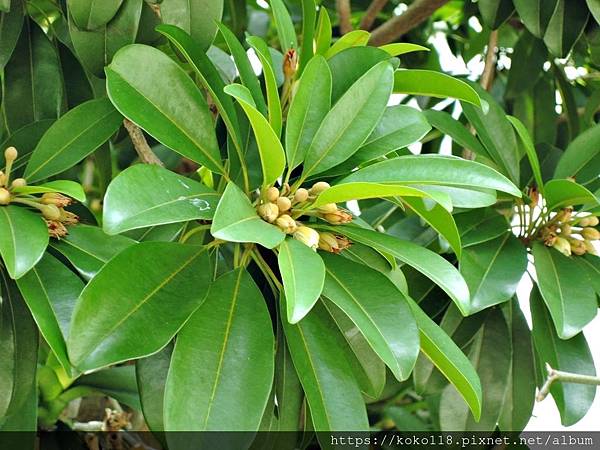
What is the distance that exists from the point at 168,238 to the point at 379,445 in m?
0.66

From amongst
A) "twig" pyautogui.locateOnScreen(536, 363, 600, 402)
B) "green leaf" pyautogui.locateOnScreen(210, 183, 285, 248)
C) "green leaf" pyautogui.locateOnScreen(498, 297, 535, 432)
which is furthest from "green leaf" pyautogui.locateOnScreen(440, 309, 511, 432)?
"green leaf" pyautogui.locateOnScreen(210, 183, 285, 248)

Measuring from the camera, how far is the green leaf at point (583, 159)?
3.67ft

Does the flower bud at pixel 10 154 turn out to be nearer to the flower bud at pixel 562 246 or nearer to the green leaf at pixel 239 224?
the green leaf at pixel 239 224

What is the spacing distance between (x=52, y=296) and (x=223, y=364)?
0.18 meters

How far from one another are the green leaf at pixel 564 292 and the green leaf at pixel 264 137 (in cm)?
40

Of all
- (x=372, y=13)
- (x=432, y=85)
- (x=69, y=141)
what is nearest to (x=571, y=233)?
(x=432, y=85)

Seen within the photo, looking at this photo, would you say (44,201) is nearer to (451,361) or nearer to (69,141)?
(69,141)

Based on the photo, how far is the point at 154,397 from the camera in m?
0.82

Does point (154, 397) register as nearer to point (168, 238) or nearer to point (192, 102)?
Answer: point (168, 238)

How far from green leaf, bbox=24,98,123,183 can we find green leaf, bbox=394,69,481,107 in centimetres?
32

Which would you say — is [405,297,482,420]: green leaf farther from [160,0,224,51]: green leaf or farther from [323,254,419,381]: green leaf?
[160,0,224,51]: green leaf

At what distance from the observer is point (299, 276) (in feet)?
2.22

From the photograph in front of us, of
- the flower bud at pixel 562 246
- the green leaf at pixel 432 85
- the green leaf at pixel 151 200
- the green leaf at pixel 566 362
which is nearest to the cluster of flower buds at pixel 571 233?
the flower bud at pixel 562 246

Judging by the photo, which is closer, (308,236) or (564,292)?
(308,236)
